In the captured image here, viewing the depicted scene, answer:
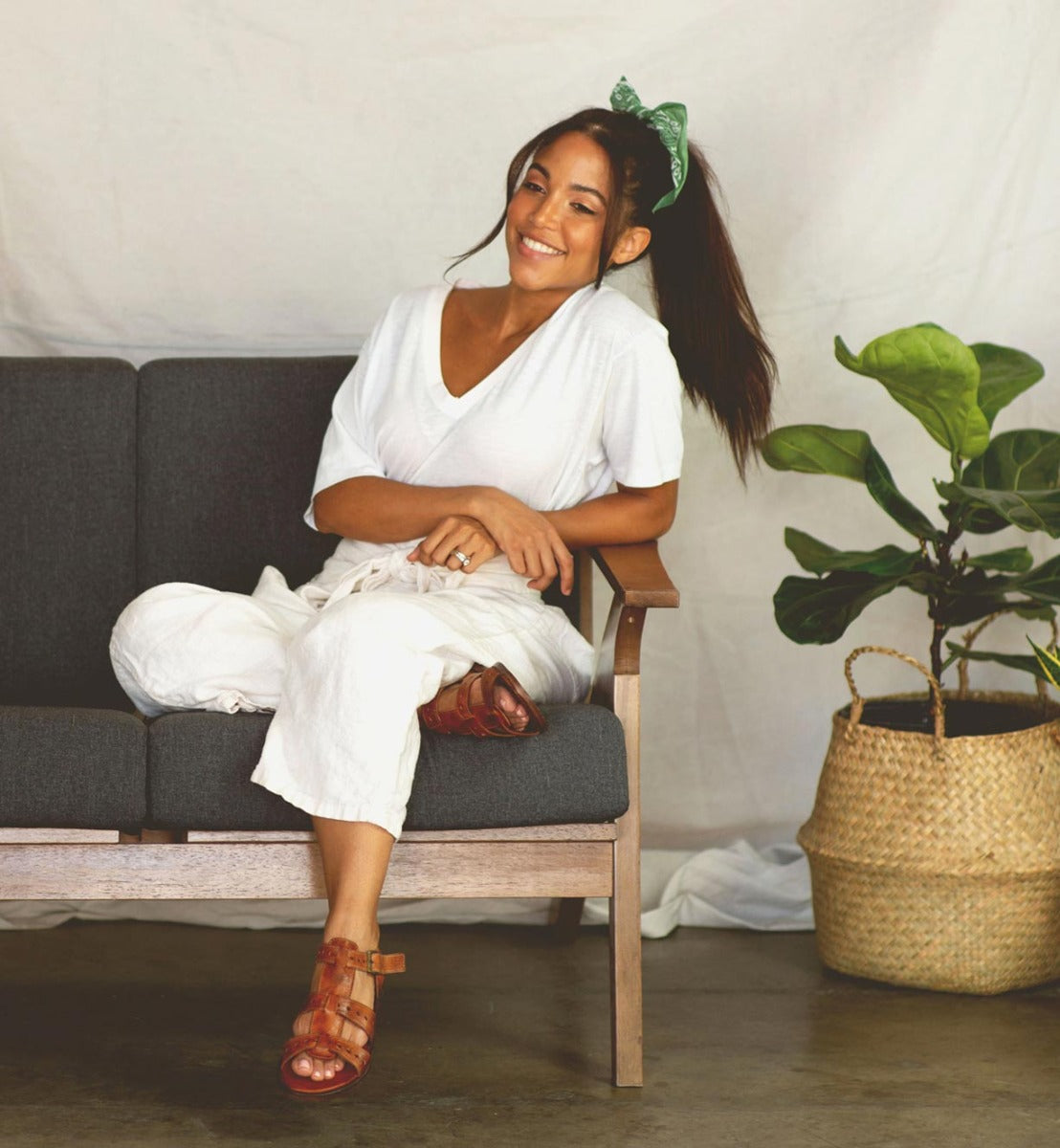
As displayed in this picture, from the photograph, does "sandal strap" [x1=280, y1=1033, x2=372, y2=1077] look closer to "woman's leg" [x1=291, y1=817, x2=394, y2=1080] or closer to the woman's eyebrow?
"woman's leg" [x1=291, y1=817, x2=394, y2=1080]

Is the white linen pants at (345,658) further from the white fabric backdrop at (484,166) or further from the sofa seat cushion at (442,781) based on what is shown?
the white fabric backdrop at (484,166)

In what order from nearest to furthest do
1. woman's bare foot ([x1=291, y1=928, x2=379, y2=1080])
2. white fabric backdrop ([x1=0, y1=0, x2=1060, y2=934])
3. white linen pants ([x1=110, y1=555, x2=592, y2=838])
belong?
woman's bare foot ([x1=291, y1=928, x2=379, y2=1080]) < white linen pants ([x1=110, y1=555, x2=592, y2=838]) < white fabric backdrop ([x1=0, y1=0, x2=1060, y2=934])

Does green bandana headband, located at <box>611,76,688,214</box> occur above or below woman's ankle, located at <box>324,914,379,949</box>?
above

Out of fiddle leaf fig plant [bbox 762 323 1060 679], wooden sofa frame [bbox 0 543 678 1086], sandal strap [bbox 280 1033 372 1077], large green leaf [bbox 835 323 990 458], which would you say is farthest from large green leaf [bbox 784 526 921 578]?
sandal strap [bbox 280 1033 372 1077]

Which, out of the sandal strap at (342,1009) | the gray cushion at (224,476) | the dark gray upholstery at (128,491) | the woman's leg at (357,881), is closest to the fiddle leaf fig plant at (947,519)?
the dark gray upholstery at (128,491)

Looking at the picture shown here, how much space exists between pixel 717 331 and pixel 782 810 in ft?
3.44

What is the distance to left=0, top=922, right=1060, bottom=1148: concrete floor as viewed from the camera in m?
2.08

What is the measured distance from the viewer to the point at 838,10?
3086mm

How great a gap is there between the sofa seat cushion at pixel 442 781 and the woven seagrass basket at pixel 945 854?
724mm

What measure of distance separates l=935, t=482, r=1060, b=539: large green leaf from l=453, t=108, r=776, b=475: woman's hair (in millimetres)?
418

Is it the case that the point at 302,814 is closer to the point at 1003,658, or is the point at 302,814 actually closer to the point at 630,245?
the point at 630,245

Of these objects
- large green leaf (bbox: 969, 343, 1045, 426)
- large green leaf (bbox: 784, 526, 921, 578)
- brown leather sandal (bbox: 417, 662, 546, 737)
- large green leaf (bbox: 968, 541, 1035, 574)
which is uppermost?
large green leaf (bbox: 969, 343, 1045, 426)

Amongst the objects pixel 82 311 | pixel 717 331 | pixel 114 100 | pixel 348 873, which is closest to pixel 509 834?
pixel 348 873

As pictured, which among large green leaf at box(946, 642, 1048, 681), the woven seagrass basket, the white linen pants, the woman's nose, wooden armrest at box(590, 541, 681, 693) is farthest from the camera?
large green leaf at box(946, 642, 1048, 681)
